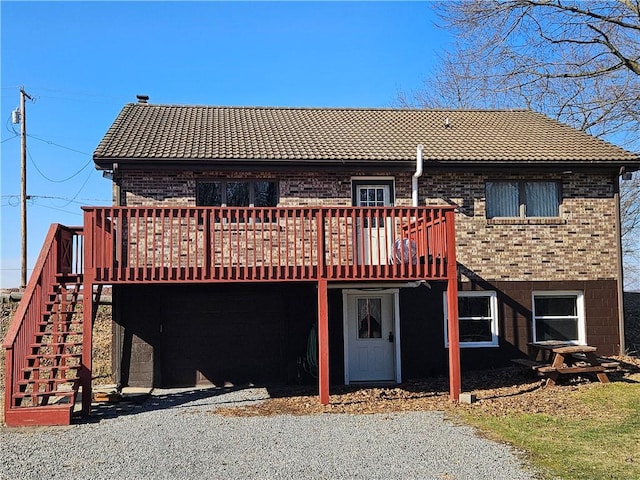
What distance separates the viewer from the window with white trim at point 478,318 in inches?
551

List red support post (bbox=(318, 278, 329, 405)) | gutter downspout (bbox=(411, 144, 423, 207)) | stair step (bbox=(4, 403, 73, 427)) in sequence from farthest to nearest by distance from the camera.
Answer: gutter downspout (bbox=(411, 144, 423, 207)) < red support post (bbox=(318, 278, 329, 405)) < stair step (bbox=(4, 403, 73, 427))

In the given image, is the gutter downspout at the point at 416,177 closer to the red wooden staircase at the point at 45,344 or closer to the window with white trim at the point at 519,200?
the window with white trim at the point at 519,200

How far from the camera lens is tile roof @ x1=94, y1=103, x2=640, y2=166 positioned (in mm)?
13617

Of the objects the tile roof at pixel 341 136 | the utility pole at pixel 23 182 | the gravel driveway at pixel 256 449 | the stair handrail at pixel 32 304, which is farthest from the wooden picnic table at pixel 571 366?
the utility pole at pixel 23 182

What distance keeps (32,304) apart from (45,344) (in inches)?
25.9

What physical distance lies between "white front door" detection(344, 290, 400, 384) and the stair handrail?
5.71 m

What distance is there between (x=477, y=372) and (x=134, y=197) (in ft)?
25.7

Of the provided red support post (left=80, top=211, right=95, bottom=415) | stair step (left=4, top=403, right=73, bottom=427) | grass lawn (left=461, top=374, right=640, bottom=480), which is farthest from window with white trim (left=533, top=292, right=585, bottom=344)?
stair step (left=4, top=403, right=73, bottom=427)

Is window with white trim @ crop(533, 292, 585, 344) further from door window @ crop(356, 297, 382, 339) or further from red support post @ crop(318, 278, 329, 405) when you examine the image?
red support post @ crop(318, 278, 329, 405)

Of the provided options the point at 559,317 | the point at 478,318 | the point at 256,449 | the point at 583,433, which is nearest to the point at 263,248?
the point at 256,449

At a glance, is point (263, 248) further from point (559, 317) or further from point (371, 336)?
point (559, 317)

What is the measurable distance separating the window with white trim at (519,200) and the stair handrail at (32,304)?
8520mm

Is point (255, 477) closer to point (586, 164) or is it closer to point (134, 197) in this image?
point (134, 197)

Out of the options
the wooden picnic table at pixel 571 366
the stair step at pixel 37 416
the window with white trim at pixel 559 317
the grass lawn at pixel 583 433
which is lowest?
the grass lawn at pixel 583 433
